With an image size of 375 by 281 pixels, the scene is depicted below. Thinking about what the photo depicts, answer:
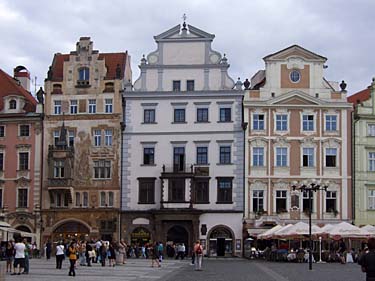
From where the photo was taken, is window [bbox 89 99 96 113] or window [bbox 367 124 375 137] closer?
window [bbox 367 124 375 137]

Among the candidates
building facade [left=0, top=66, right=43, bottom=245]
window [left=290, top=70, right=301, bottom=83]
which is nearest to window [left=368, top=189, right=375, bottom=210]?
window [left=290, top=70, right=301, bottom=83]

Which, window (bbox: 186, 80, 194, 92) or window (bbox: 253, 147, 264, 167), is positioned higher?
window (bbox: 186, 80, 194, 92)

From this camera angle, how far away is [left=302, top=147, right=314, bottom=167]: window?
6256 cm

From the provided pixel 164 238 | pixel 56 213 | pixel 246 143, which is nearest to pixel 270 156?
pixel 246 143

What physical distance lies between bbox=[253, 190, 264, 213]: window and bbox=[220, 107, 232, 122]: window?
19.6 ft

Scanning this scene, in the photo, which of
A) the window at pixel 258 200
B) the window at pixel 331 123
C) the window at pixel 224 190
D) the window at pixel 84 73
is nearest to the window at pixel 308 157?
the window at pixel 331 123

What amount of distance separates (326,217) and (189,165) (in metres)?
11.2

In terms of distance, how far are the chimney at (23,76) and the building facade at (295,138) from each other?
2218 cm

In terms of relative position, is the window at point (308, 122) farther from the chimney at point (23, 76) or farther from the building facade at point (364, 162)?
the chimney at point (23, 76)

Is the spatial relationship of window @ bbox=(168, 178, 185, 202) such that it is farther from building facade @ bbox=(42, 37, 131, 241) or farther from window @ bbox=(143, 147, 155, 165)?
building facade @ bbox=(42, 37, 131, 241)

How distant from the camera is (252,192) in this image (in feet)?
204

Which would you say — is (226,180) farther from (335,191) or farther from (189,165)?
(335,191)

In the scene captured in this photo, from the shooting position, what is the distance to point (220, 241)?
61.8m

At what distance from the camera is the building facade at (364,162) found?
62.5 meters
